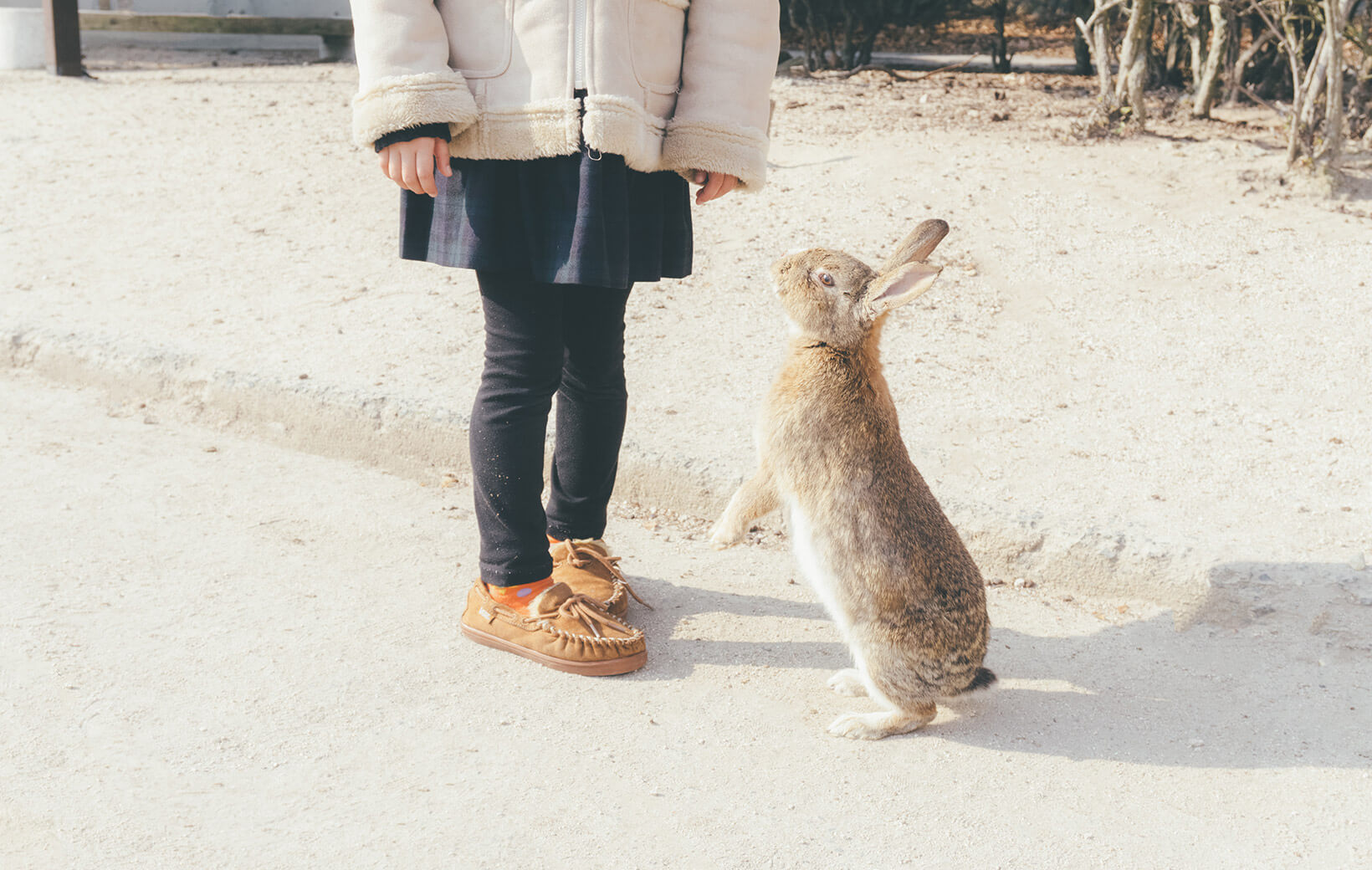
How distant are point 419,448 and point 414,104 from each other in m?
1.94

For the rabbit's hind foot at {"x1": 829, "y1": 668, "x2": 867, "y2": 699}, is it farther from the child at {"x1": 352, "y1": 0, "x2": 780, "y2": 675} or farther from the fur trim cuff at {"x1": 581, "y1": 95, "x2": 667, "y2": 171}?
the fur trim cuff at {"x1": 581, "y1": 95, "x2": 667, "y2": 171}

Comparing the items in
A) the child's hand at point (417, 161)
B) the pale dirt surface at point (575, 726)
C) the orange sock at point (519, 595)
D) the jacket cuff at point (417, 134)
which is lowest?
the pale dirt surface at point (575, 726)

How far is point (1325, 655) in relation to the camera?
322 centimetres

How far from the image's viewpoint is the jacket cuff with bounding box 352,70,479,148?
2557mm

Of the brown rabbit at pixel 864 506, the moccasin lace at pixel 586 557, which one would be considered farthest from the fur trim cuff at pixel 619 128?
the moccasin lace at pixel 586 557

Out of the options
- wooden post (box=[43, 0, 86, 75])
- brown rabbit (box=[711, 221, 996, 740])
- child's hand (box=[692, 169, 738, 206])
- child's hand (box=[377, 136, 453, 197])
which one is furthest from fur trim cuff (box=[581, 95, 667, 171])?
wooden post (box=[43, 0, 86, 75])

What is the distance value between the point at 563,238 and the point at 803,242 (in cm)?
303

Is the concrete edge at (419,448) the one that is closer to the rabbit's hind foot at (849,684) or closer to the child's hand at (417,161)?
the rabbit's hind foot at (849,684)

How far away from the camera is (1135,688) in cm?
307

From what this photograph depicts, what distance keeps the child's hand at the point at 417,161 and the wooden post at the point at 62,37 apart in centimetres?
802

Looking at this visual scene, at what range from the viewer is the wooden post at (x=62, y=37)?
9.14 metres

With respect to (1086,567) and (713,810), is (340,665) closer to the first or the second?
(713,810)

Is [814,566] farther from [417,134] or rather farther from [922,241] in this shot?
[417,134]

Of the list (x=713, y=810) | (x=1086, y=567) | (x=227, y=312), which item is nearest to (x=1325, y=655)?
(x=1086, y=567)
